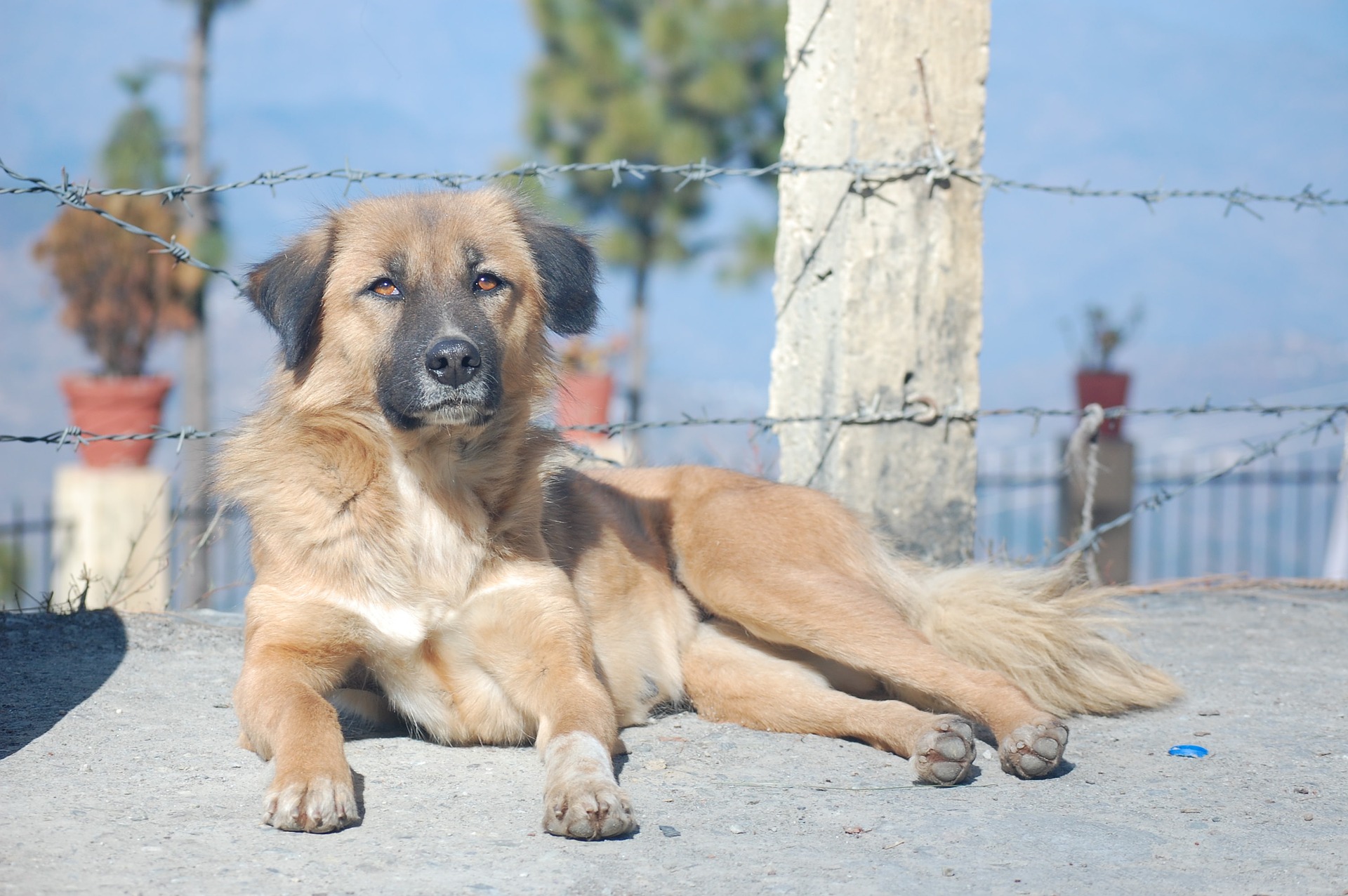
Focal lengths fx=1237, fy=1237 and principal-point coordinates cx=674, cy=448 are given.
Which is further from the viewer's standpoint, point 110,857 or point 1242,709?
point 1242,709

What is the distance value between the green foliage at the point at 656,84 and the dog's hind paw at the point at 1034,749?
17.3 meters

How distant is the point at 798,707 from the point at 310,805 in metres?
1.63

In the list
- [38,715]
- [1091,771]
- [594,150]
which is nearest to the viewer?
[1091,771]

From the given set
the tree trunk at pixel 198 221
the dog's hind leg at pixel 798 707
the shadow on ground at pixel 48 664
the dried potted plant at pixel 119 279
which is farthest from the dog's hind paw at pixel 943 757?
the tree trunk at pixel 198 221

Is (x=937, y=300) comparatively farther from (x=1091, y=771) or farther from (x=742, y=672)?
(x=1091, y=771)

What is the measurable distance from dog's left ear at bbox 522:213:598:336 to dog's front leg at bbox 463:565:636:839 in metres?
0.86

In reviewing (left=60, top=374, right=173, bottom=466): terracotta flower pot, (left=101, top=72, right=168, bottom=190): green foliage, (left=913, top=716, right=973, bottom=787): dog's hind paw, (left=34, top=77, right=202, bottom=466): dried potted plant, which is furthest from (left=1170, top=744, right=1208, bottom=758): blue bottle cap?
(left=101, top=72, right=168, bottom=190): green foliage

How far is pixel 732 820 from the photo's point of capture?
2885 mm

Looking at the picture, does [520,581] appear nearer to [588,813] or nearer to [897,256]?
[588,813]

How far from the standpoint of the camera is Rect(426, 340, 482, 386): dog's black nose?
337 centimetres

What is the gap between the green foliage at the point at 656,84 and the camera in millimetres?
20203

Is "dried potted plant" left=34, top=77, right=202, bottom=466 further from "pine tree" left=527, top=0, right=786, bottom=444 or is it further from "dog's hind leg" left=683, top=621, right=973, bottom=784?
"dog's hind leg" left=683, top=621, right=973, bottom=784

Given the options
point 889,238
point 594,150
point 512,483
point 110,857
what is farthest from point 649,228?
point 110,857

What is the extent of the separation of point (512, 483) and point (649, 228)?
1921 cm
